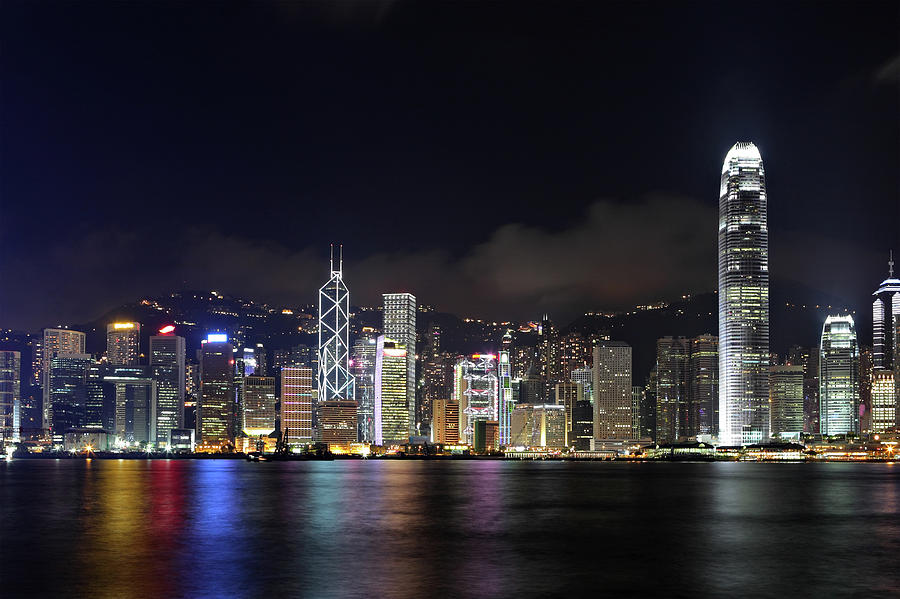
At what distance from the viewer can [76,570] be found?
45.3 m

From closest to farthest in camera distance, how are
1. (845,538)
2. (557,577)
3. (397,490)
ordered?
1. (557,577)
2. (845,538)
3. (397,490)

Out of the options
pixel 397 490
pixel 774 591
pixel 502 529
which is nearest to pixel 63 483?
pixel 397 490

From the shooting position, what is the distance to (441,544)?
5556cm

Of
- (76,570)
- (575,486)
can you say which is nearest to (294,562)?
(76,570)

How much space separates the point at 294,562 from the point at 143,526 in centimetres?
1948

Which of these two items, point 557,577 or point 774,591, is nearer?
point 774,591

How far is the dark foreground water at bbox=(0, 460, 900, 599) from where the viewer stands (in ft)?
138

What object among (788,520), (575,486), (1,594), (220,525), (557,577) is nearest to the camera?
(1,594)

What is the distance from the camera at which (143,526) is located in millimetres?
63719

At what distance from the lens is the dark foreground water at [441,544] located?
41.9m

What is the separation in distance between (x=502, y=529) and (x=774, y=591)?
25.0 m

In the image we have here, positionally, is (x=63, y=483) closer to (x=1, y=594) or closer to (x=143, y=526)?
(x=143, y=526)

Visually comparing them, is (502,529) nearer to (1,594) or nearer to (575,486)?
(1,594)

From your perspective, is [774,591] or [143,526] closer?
[774,591]
